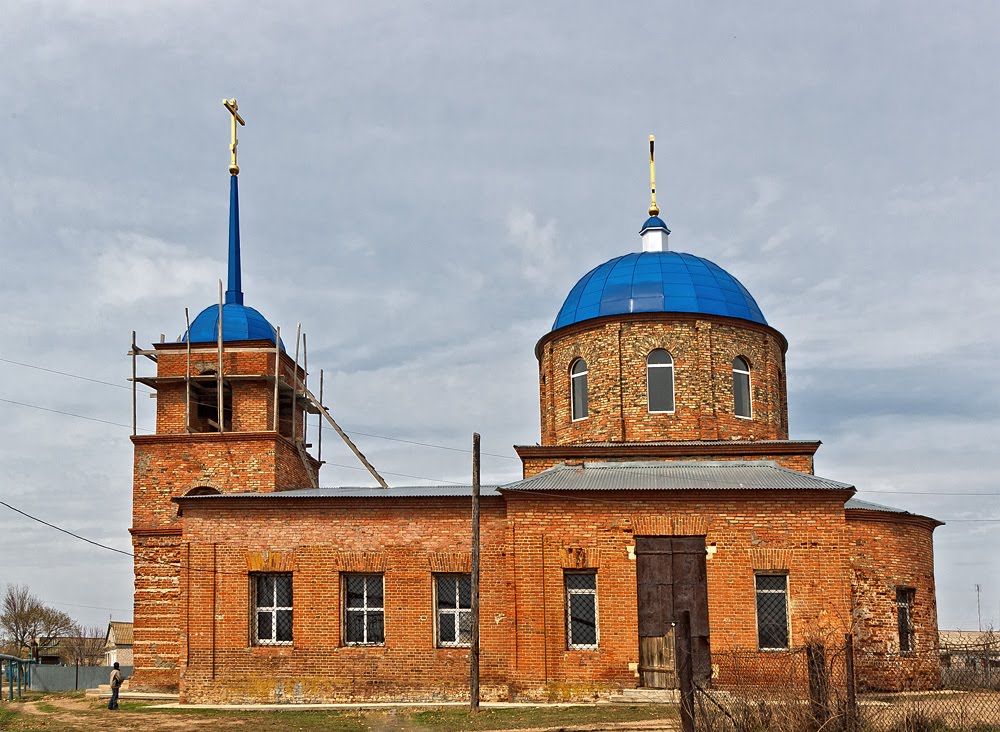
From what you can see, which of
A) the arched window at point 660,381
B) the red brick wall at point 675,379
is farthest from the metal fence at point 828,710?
the arched window at point 660,381

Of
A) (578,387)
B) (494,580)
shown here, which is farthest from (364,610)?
(578,387)

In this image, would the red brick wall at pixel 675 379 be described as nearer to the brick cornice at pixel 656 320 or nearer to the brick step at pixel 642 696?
the brick cornice at pixel 656 320

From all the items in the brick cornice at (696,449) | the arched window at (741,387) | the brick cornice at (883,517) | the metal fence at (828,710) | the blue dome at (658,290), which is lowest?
the metal fence at (828,710)

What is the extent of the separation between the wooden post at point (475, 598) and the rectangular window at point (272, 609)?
12.4 feet

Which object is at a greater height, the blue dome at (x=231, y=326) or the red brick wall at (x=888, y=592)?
the blue dome at (x=231, y=326)

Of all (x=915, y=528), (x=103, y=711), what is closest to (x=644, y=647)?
(x=915, y=528)

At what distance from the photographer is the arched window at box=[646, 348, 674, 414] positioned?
24.6 meters

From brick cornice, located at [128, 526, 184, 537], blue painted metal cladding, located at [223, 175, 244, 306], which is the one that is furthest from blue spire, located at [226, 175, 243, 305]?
brick cornice, located at [128, 526, 184, 537]

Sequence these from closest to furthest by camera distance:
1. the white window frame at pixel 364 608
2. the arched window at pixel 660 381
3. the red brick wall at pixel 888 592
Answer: the white window frame at pixel 364 608
the red brick wall at pixel 888 592
the arched window at pixel 660 381

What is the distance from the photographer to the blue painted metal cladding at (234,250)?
95.0ft

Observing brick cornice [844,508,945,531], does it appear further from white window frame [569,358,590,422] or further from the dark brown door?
white window frame [569,358,590,422]

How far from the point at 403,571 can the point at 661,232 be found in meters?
11.5

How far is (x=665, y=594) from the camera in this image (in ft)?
66.6

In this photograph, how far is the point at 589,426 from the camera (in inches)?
982
